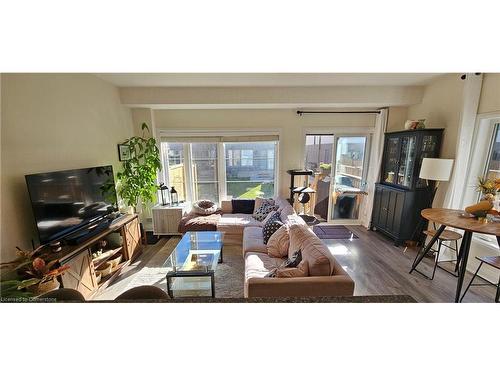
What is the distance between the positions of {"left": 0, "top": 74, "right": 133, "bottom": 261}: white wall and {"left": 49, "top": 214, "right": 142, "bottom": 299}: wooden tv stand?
390 mm

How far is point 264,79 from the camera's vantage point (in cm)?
253

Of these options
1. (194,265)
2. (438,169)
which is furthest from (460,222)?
(194,265)

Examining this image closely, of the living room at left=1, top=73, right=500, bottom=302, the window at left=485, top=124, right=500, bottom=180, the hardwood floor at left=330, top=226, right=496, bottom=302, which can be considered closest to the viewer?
the living room at left=1, top=73, right=500, bottom=302

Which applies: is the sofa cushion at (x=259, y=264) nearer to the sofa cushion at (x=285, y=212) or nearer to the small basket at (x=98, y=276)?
the sofa cushion at (x=285, y=212)

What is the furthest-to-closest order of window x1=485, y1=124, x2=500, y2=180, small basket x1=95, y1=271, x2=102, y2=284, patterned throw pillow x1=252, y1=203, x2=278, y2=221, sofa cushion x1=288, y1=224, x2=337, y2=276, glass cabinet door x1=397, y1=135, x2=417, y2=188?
patterned throw pillow x1=252, y1=203, x2=278, y2=221
glass cabinet door x1=397, y1=135, x2=417, y2=188
window x1=485, y1=124, x2=500, y2=180
small basket x1=95, y1=271, x2=102, y2=284
sofa cushion x1=288, y1=224, x2=337, y2=276

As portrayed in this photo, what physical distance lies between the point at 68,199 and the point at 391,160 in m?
4.63

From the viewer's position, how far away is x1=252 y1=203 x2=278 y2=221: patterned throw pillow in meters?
3.31

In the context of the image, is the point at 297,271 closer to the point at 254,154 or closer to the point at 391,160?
the point at 254,154

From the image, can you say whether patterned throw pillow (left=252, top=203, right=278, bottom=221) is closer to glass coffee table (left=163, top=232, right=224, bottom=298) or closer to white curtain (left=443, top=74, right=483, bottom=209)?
glass coffee table (left=163, top=232, right=224, bottom=298)

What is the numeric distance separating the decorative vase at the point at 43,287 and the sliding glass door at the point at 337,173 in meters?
3.71

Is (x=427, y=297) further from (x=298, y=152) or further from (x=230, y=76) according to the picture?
(x=230, y=76)

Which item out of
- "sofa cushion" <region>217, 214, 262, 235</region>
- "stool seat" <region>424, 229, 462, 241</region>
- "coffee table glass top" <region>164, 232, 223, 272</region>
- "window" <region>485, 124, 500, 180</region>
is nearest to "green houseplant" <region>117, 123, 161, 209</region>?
"coffee table glass top" <region>164, 232, 223, 272</region>

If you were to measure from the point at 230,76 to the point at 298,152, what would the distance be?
204 centimetres
